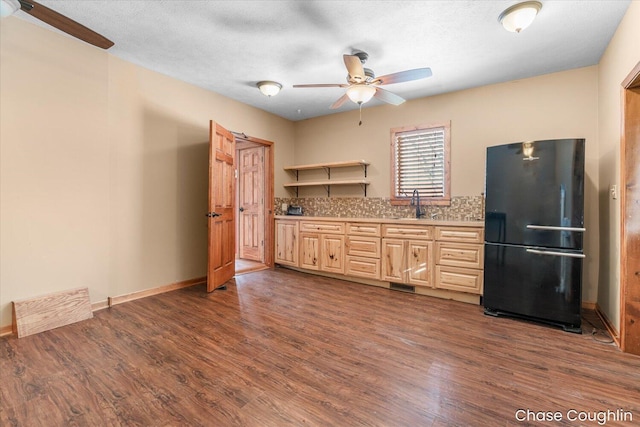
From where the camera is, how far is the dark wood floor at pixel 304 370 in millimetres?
1540

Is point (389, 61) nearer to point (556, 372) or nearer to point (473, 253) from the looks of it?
point (473, 253)

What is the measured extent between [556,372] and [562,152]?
1846 mm

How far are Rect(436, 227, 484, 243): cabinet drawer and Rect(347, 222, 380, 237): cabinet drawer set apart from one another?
811mm

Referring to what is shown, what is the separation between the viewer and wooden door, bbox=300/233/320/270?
14.6ft

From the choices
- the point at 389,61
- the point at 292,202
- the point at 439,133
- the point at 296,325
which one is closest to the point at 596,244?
the point at 439,133

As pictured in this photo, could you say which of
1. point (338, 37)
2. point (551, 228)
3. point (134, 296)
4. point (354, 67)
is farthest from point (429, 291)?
point (134, 296)

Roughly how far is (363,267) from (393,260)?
0.46 m

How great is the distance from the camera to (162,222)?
3631 mm

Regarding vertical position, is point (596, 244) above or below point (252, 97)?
below

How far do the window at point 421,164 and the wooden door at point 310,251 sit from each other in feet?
4.46

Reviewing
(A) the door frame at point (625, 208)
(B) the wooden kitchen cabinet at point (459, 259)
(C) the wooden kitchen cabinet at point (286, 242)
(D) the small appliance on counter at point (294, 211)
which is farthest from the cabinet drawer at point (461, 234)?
(D) the small appliance on counter at point (294, 211)

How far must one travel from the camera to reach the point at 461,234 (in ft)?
10.8

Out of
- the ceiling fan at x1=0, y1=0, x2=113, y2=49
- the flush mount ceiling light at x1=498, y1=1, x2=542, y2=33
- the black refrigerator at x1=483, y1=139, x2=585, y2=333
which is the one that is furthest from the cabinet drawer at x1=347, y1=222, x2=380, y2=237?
the ceiling fan at x1=0, y1=0, x2=113, y2=49

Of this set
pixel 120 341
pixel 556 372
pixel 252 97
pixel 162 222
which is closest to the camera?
pixel 556 372
